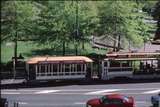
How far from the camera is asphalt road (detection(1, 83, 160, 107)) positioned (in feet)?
95.8

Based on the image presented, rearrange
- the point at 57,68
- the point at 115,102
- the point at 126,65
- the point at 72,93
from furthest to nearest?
1. the point at 126,65
2. the point at 57,68
3. the point at 72,93
4. the point at 115,102

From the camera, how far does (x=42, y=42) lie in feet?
155

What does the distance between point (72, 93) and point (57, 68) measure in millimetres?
5760

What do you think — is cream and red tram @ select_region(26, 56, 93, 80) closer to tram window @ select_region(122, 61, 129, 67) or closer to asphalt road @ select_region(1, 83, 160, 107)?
asphalt road @ select_region(1, 83, 160, 107)

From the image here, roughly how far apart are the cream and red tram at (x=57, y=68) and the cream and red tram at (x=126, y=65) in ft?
5.17

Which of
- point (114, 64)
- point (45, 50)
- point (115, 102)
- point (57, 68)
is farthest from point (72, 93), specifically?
point (45, 50)

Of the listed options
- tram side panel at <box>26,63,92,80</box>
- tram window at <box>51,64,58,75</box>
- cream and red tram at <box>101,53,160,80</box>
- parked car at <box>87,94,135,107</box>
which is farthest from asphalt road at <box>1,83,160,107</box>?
parked car at <box>87,94,135,107</box>

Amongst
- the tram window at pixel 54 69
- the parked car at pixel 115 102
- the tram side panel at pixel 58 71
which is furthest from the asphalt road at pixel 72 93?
the parked car at pixel 115 102

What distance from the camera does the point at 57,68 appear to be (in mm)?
39000

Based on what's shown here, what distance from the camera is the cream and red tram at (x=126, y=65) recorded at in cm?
3969

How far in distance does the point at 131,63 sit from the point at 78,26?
882 cm

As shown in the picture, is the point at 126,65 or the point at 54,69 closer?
the point at 54,69

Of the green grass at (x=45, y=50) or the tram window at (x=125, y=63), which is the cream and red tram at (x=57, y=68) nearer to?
the tram window at (x=125, y=63)

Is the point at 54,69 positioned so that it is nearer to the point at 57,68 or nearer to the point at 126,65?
the point at 57,68
